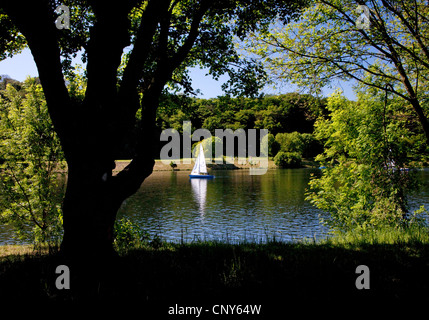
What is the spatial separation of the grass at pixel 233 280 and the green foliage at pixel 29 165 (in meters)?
4.93

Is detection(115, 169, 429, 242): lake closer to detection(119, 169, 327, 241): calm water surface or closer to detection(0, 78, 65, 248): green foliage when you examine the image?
detection(119, 169, 327, 241): calm water surface

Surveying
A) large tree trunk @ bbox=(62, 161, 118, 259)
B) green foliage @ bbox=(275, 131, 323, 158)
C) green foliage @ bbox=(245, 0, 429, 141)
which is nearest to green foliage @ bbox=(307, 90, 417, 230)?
green foliage @ bbox=(245, 0, 429, 141)

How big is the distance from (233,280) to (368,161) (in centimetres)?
932

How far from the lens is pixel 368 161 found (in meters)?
11.2

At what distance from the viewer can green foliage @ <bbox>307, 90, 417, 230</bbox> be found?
9.16 meters

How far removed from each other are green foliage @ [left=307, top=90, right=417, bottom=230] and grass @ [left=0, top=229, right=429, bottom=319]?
410 centimetres

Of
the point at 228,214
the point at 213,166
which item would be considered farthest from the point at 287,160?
the point at 228,214

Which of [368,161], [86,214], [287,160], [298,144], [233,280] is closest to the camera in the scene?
[233,280]

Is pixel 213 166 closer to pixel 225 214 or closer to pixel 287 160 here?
pixel 287 160

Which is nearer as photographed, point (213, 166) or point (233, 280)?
point (233, 280)

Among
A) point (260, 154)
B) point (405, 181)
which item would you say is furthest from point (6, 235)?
point (260, 154)

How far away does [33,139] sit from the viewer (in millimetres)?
9703
